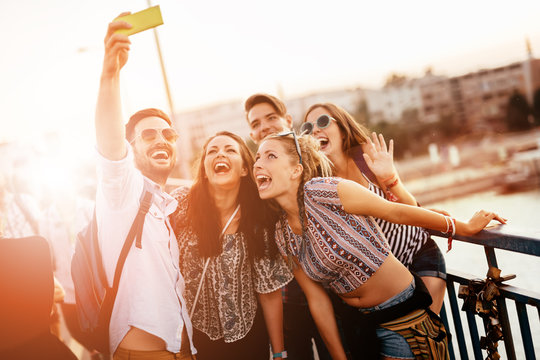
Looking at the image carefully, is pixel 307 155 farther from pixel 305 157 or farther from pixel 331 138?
pixel 331 138

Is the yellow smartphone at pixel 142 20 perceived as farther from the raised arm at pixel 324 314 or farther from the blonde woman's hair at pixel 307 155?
the raised arm at pixel 324 314

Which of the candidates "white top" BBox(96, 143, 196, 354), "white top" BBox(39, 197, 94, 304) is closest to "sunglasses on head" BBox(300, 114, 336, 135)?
"white top" BBox(96, 143, 196, 354)

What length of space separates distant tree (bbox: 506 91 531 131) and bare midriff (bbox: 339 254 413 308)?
8701cm

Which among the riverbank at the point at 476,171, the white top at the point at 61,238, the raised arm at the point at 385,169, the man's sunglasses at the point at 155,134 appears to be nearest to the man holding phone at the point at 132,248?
the man's sunglasses at the point at 155,134

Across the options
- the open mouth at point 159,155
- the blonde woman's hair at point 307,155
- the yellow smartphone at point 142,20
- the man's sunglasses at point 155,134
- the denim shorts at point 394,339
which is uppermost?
the yellow smartphone at point 142,20

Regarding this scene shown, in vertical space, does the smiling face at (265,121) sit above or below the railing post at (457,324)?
above

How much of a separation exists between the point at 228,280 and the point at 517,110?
8881 cm

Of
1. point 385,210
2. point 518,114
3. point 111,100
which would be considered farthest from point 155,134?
point 518,114

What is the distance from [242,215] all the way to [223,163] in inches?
14.8

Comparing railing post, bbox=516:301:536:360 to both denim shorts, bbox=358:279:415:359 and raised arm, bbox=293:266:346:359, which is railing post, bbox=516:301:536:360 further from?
raised arm, bbox=293:266:346:359

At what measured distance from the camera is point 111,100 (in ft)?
5.80

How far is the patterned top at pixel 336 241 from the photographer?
2.25 meters

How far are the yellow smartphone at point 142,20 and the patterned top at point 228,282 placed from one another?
121 centimetres

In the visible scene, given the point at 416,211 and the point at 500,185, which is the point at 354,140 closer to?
the point at 416,211
